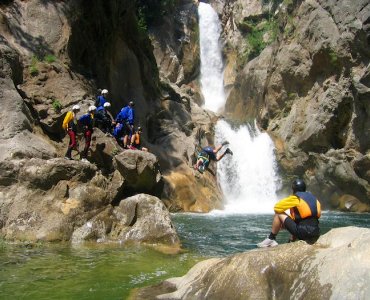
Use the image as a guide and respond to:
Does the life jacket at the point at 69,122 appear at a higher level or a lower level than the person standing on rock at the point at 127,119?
lower

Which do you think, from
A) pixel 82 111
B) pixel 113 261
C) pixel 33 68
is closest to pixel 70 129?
pixel 82 111

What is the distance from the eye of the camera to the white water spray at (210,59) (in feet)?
139

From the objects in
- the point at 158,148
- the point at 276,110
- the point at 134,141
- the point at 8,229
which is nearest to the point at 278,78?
the point at 276,110

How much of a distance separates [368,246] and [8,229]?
8162 mm

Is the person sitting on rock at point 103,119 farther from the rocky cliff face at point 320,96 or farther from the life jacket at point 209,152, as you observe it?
the rocky cliff face at point 320,96

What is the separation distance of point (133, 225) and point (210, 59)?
3507cm

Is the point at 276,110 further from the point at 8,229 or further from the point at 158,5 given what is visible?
the point at 8,229

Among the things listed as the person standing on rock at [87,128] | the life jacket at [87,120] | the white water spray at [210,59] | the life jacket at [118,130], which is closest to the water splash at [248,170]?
the white water spray at [210,59]

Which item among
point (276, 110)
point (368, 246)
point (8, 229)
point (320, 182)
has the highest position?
point (276, 110)

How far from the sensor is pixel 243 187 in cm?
2802

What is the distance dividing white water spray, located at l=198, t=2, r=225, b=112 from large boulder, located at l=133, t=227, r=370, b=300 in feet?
114

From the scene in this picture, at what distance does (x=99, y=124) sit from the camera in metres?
15.1

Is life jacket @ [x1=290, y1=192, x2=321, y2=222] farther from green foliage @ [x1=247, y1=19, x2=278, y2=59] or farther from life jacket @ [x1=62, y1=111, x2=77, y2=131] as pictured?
green foliage @ [x1=247, y1=19, x2=278, y2=59]

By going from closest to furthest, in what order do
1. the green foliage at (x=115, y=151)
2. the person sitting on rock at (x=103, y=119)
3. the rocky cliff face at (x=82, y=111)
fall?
the rocky cliff face at (x=82, y=111)
the green foliage at (x=115, y=151)
the person sitting on rock at (x=103, y=119)
